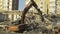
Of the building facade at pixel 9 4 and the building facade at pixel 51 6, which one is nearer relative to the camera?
the building facade at pixel 51 6

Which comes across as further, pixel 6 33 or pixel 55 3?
pixel 55 3

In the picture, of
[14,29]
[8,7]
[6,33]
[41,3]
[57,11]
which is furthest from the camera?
[8,7]

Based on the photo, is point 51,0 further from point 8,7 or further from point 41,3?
point 8,7

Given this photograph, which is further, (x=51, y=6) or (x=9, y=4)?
(x=9, y=4)

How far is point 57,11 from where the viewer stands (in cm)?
2123

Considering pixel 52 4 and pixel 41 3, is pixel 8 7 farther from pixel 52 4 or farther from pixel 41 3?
pixel 52 4

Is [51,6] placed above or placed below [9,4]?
below

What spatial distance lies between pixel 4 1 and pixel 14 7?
3.85 feet

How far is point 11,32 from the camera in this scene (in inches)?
234

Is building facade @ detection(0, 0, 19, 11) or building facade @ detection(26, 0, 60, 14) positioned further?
building facade @ detection(0, 0, 19, 11)

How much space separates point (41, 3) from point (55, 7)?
168cm

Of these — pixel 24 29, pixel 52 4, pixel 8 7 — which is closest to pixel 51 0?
pixel 52 4

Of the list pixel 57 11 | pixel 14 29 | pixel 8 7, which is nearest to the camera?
pixel 14 29

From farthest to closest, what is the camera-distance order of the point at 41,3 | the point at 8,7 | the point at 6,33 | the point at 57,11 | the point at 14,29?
the point at 8,7 < the point at 41,3 < the point at 57,11 < the point at 14,29 < the point at 6,33
